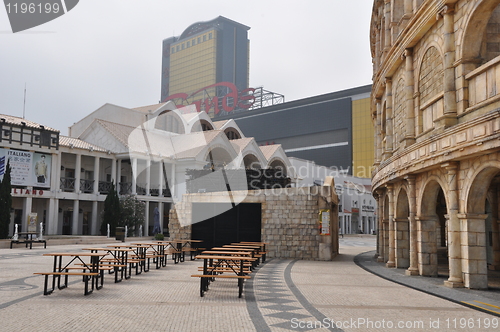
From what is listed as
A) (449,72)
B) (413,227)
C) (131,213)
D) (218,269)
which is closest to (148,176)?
(131,213)

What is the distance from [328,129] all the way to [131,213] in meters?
61.5

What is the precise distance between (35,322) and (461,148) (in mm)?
9284

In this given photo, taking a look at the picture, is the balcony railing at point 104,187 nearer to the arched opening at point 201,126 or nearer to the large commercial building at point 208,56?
the arched opening at point 201,126

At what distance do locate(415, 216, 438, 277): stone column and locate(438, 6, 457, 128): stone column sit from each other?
10.7ft

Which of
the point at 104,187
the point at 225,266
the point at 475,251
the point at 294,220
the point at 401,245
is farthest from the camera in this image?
the point at 104,187

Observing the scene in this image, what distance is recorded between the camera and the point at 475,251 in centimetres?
1114

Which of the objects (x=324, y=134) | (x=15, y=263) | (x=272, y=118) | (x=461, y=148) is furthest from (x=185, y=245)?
(x=272, y=118)

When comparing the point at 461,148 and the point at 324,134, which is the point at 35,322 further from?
the point at 324,134

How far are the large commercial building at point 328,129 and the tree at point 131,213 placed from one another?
51382 millimetres

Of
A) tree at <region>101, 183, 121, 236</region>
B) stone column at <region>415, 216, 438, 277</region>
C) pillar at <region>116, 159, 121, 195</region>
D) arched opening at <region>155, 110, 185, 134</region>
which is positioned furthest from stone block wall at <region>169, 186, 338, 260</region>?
arched opening at <region>155, 110, 185, 134</region>

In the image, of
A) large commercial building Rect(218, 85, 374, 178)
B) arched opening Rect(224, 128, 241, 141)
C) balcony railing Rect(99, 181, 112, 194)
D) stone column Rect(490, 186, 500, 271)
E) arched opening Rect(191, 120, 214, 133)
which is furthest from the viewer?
large commercial building Rect(218, 85, 374, 178)

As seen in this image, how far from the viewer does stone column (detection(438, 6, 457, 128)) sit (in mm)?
11891

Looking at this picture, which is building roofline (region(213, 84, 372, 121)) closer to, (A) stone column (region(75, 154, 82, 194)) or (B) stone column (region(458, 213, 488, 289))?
(A) stone column (region(75, 154, 82, 194))

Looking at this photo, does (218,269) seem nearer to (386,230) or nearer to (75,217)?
(386,230)
